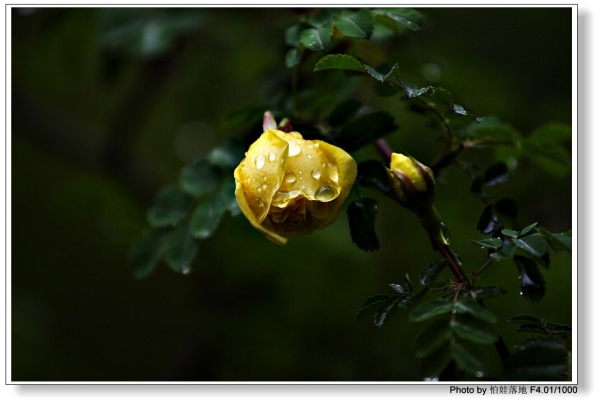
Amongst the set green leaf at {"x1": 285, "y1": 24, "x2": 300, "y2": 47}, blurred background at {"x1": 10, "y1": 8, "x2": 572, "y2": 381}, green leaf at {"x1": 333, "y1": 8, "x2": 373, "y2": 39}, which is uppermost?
green leaf at {"x1": 333, "y1": 8, "x2": 373, "y2": 39}

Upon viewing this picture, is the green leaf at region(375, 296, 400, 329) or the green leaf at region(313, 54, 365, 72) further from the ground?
the green leaf at region(313, 54, 365, 72)

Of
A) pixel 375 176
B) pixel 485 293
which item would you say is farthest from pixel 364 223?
pixel 485 293

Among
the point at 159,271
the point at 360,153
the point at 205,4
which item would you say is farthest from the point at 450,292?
the point at 159,271

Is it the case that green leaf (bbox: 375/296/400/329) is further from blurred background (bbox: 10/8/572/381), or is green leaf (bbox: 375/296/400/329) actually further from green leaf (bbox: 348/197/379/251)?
blurred background (bbox: 10/8/572/381)

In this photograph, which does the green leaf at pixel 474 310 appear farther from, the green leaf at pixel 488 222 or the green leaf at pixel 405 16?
the green leaf at pixel 405 16

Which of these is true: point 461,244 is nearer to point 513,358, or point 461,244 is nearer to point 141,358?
point 513,358

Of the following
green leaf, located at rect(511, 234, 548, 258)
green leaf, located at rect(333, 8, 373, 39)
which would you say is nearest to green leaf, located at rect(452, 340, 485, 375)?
green leaf, located at rect(511, 234, 548, 258)
